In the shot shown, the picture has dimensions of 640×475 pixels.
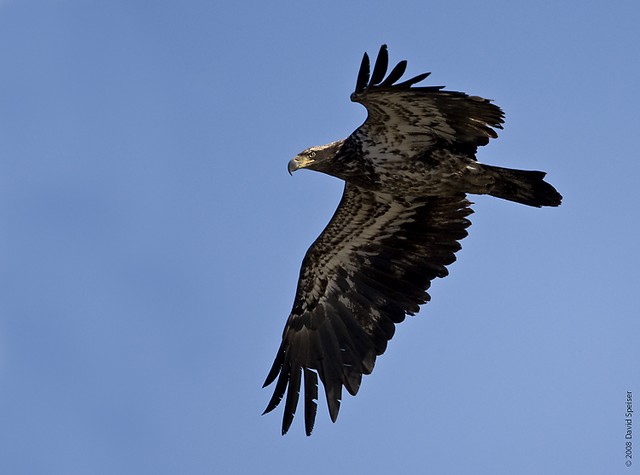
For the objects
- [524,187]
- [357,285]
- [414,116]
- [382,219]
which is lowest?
[357,285]

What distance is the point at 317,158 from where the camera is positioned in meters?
16.3

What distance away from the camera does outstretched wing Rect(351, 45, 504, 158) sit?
47.5 ft

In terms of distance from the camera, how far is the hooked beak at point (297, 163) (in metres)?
16.5

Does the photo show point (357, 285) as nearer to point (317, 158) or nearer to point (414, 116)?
point (317, 158)

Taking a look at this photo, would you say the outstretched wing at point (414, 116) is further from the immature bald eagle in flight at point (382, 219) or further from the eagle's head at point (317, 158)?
the eagle's head at point (317, 158)

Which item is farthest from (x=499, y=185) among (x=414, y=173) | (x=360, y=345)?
(x=360, y=345)

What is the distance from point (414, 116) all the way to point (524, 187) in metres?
1.83

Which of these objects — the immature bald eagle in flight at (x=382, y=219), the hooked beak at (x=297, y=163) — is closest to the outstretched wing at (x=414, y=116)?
the immature bald eagle in flight at (x=382, y=219)

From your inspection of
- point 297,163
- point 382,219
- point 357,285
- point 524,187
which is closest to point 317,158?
point 297,163

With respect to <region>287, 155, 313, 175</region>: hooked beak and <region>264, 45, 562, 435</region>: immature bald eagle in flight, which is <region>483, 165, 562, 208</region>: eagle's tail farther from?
<region>287, 155, 313, 175</region>: hooked beak

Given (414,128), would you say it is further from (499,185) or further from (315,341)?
(315,341)

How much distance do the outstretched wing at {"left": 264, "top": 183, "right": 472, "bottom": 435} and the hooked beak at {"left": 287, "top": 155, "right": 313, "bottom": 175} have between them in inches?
36.4

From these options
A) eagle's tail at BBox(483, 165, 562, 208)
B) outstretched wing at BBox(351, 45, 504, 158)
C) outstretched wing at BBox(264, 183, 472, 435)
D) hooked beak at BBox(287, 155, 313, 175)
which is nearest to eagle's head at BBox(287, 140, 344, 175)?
hooked beak at BBox(287, 155, 313, 175)

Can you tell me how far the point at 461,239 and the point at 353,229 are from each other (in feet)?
5.67
